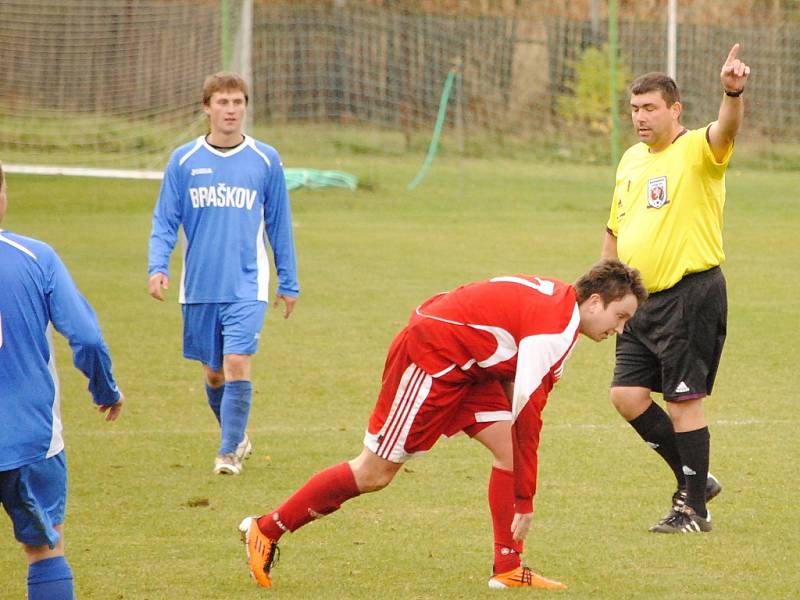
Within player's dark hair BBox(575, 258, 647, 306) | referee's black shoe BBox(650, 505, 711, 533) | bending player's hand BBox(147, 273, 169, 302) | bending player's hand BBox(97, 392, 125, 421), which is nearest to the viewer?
bending player's hand BBox(97, 392, 125, 421)

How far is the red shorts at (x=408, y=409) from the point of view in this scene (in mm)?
5242

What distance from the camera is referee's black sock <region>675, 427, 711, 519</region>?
20.4 feet

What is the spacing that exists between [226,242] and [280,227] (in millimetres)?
320

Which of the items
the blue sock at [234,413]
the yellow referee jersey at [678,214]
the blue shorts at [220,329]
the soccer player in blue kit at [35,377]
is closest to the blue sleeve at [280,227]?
the blue shorts at [220,329]

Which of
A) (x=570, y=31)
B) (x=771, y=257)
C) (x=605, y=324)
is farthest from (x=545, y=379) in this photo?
(x=570, y=31)

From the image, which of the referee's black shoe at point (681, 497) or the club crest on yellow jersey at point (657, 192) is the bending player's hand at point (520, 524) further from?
the club crest on yellow jersey at point (657, 192)

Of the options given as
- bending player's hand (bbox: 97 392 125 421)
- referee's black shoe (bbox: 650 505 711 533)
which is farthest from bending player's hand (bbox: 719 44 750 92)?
bending player's hand (bbox: 97 392 125 421)

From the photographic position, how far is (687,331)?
6.25m

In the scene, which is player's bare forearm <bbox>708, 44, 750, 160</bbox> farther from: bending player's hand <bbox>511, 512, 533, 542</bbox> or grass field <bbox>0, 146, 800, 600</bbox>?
bending player's hand <bbox>511, 512, 533, 542</bbox>

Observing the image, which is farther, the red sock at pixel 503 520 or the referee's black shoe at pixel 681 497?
the referee's black shoe at pixel 681 497

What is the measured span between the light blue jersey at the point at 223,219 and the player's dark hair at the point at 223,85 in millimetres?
344

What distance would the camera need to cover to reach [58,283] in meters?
4.29

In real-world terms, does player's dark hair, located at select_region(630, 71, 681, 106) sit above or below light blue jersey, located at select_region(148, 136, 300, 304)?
above

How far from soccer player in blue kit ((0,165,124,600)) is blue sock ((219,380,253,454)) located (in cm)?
300
